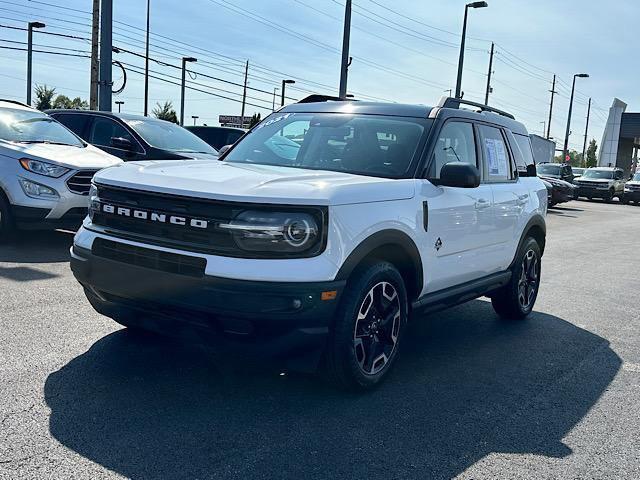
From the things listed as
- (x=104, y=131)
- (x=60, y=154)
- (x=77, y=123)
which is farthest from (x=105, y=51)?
(x=60, y=154)

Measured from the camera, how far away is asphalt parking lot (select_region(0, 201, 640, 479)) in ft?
10.2

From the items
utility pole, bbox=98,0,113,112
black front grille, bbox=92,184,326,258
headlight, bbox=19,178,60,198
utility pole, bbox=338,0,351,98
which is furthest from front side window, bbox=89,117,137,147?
utility pole, bbox=338,0,351,98

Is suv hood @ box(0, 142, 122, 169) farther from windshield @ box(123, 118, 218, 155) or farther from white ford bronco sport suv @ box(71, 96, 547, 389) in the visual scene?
white ford bronco sport suv @ box(71, 96, 547, 389)

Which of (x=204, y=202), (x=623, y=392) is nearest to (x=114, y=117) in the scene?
(x=204, y=202)

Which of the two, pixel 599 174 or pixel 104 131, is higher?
pixel 104 131

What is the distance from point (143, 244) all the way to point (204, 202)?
45cm

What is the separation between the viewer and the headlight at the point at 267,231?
347 centimetres

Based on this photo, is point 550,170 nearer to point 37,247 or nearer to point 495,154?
point 495,154

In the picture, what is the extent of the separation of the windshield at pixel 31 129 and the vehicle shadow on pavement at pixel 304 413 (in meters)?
4.75

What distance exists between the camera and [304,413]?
12.2 ft

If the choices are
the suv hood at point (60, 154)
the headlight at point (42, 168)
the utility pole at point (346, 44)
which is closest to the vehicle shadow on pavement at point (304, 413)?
the headlight at point (42, 168)

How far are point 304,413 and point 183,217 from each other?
49.9 inches

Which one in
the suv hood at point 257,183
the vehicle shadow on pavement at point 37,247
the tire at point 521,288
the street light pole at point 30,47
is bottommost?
the vehicle shadow on pavement at point 37,247

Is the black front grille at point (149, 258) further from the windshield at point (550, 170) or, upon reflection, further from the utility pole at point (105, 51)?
the windshield at point (550, 170)
